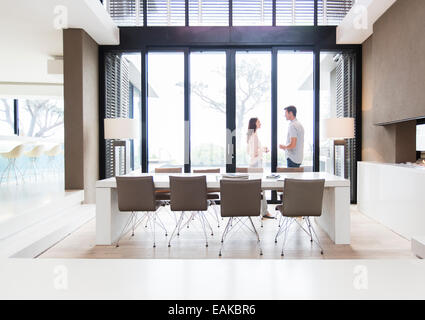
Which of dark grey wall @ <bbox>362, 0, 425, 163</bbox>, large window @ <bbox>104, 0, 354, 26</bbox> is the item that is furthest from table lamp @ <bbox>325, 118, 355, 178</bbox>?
large window @ <bbox>104, 0, 354, 26</bbox>

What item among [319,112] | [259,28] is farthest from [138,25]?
[319,112]

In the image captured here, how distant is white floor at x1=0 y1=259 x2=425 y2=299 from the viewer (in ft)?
2.63

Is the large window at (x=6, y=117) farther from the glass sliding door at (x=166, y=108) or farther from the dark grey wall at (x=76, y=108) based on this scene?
the glass sliding door at (x=166, y=108)

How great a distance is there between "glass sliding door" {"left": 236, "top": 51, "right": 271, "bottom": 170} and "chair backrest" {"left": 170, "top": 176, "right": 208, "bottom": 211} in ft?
9.29

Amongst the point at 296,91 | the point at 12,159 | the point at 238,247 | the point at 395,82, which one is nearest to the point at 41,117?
the point at 12,159

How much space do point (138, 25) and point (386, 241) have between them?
5.98 metres

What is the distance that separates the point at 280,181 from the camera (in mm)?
3721

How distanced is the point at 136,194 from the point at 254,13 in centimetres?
477

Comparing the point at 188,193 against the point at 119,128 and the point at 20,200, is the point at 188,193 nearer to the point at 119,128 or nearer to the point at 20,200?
the point at 119,128

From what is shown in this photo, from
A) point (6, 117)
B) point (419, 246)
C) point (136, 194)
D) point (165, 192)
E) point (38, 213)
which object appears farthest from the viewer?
→ point (6, 117)

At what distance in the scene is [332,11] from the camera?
6191mm

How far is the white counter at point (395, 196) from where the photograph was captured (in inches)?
144

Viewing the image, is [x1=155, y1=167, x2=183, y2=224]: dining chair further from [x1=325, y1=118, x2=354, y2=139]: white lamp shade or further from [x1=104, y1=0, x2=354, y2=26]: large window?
[x1=104, y1=0, x2=354, y2=26]: large window
